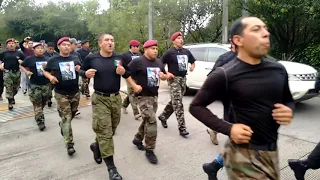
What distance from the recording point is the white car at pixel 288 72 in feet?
22.6

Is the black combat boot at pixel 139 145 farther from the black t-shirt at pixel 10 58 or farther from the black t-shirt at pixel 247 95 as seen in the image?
the black t-shirt at pixel 10 58

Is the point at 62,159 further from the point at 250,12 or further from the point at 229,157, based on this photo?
the point at 250,12

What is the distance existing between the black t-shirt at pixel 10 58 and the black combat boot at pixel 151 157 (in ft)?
16.9

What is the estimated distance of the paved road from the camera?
4.20 metres

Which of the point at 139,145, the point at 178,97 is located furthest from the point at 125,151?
the point at 178,97

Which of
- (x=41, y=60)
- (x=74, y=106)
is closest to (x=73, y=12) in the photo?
(x=41, y=60)

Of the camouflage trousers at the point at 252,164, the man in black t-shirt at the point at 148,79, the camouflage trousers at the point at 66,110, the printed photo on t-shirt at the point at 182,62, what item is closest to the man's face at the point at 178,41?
the printed photo on t-shirt at the point at 182,62

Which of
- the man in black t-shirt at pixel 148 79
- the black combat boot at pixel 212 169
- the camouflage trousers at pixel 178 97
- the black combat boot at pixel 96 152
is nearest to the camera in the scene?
the black combat boot at pixel 212 169

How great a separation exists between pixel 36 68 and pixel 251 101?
5.30m

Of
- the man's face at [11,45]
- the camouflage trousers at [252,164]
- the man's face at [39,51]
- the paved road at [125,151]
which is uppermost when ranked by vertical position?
the man's face at [11,45]

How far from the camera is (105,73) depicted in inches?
165

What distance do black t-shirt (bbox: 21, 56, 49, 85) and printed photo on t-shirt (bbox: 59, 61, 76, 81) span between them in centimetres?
145

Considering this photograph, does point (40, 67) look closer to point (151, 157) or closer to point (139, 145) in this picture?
point (139, 145)

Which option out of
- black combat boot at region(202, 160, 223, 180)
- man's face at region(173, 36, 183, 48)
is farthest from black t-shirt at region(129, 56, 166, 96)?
black combat boot at region(202, 160, 223, 180)
